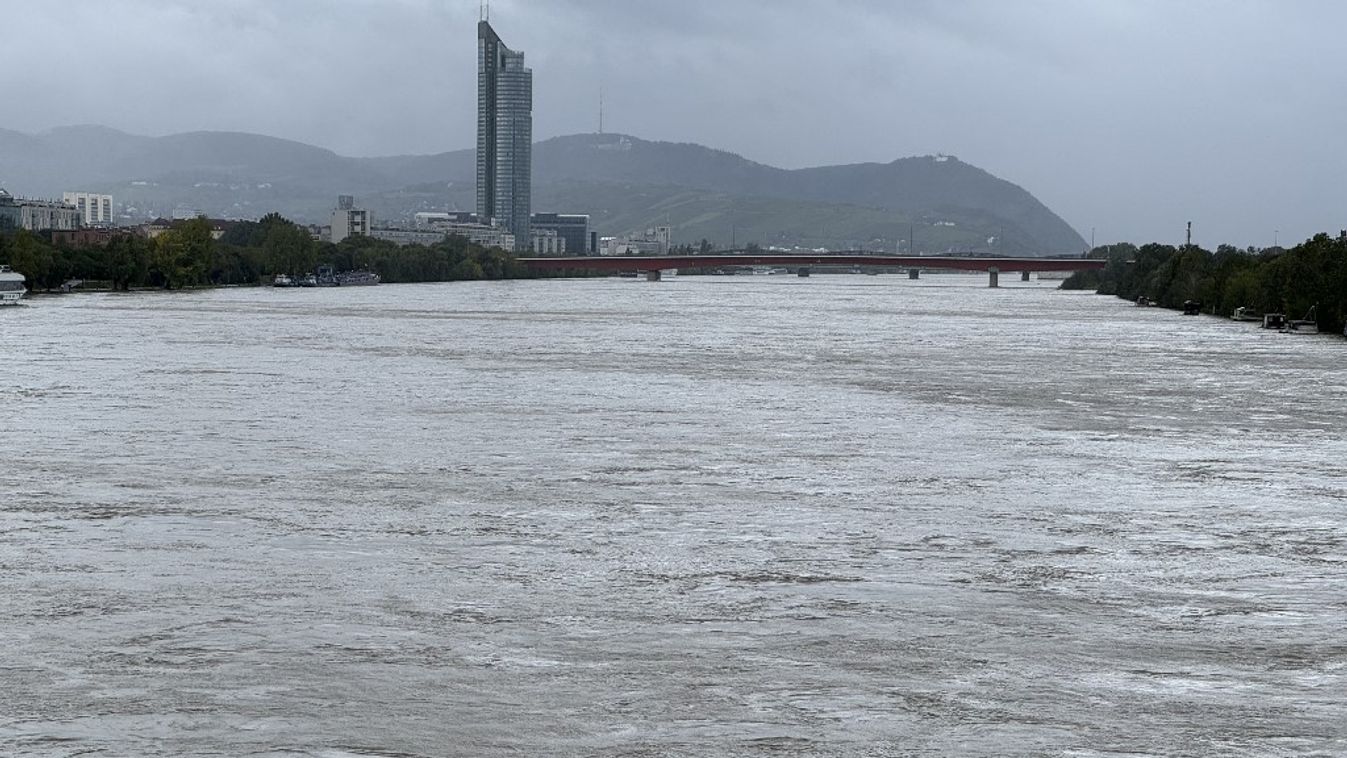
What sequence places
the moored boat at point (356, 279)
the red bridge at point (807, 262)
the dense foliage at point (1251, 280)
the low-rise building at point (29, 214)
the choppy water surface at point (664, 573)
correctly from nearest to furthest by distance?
the choppy water surface at point (664, 573), the dense foliage at point (1251, 280), the moored boat at point (356, 279), the red bridge at point (807, 262), the low-rise building at point (29, 214)

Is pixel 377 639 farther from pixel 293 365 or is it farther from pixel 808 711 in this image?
pixel 293 365

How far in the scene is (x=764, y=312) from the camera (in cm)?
8481

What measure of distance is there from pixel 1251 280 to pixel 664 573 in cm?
6947

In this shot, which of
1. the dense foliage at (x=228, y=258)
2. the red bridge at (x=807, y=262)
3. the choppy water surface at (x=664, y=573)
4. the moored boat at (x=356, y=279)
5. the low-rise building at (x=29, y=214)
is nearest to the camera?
the choppy water surface at (x=664, y=573)

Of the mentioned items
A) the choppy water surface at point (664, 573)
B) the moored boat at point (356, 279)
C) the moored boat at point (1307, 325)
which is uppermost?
the choppy water surface at point (664, 573)

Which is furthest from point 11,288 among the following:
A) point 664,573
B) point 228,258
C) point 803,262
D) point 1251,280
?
point 803,262

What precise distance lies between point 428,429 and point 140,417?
4.07 meters

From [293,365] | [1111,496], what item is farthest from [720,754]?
[293,365]

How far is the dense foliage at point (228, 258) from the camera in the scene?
98062mm

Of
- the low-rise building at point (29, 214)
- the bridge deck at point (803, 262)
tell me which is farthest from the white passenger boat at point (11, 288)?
the low-rise building at point (29, 214)

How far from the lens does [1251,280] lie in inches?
3073

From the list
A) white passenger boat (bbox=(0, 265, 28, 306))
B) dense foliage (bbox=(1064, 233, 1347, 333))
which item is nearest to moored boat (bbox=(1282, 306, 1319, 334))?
dense foliage (bbox=(1064, 233, 1347, 333))

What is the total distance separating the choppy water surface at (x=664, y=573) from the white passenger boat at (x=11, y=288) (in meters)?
52.2

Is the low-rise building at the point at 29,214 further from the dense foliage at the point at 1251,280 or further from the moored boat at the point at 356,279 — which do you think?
the dense foliage at the point at 1251,280
